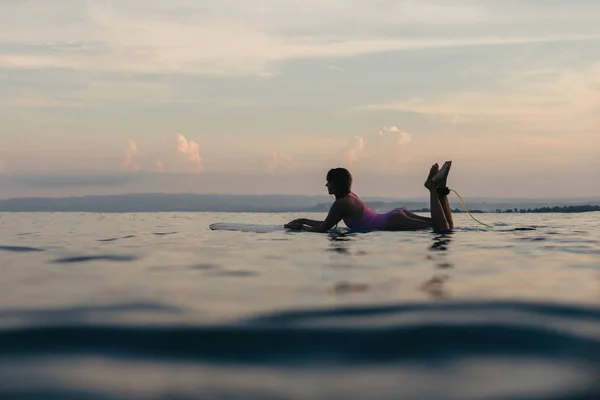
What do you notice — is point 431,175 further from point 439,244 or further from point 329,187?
point 439,244

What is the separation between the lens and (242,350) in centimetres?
261

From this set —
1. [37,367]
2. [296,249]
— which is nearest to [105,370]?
[37,367]

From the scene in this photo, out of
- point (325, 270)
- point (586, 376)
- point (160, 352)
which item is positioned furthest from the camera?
point (325, 270)

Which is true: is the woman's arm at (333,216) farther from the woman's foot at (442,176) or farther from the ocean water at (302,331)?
the ocean water at (302,331)

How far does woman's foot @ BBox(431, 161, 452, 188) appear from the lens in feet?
32.6

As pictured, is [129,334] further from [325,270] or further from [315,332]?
[325,270]

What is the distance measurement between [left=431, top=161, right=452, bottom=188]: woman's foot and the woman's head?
1614mm

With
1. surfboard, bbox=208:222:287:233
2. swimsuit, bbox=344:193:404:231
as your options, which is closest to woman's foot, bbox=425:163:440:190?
swimsuit, bbox=344:193:404:231

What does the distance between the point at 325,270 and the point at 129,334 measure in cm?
272

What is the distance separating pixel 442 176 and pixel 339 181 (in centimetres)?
192

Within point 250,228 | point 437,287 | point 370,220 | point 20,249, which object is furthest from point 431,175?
point 20,249

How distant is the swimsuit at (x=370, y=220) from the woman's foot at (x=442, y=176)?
1.40 m

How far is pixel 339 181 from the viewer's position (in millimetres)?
10820

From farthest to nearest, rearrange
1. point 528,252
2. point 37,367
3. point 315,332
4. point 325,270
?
point 528,252
point 325,270
point 315,332
point 37,367
